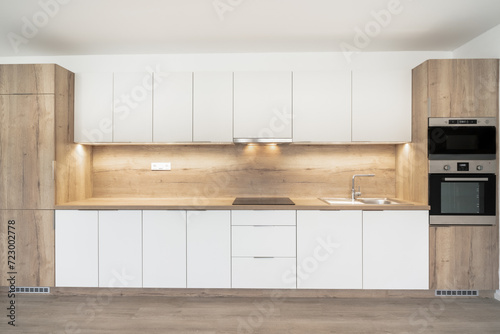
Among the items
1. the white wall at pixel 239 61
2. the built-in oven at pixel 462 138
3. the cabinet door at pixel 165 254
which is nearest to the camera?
the built-in oven at pixel 462 138

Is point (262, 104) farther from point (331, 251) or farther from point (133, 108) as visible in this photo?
point (331, 251)

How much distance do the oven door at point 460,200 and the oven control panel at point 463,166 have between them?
0.12ft

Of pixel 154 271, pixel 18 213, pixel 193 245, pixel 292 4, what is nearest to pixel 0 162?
pixel 18 213

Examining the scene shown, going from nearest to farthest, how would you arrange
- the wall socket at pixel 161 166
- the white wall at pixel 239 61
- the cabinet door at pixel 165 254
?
the cabinet door at pixel 165 254 < the white wall at pixel 239 61 < the wall socket at pixel 161 166

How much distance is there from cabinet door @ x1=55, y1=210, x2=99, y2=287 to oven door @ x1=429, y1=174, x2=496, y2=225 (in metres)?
3.03

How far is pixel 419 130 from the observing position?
290 centimetres

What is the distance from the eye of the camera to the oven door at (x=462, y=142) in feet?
8.94

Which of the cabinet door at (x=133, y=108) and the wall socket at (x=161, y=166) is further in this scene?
the wall socket at (x=161, y=166)

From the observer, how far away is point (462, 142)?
2.75 meters

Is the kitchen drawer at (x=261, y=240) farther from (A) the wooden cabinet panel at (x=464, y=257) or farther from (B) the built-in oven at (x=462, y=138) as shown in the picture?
(B) the built-in oven at (x=462, y=138)

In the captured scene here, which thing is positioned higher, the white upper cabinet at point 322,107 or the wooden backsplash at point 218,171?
the white upper cabinet at point 322,107

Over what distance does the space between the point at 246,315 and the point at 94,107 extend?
2.39 meters

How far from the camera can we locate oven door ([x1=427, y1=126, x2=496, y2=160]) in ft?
8.94

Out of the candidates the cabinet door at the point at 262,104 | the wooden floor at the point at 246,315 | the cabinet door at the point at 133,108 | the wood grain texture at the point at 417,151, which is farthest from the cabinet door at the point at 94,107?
the wood grain texture at the point at 417,151
